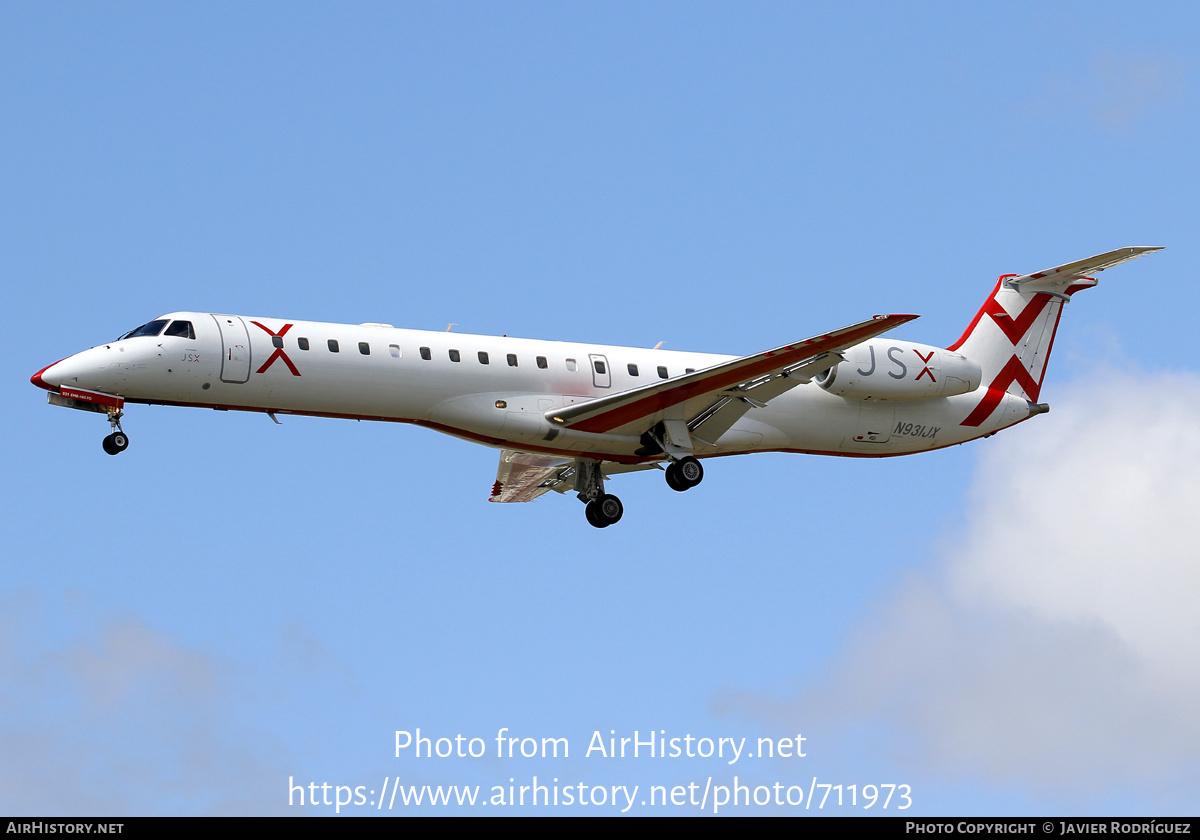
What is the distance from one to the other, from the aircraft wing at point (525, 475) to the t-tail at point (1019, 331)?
29.4 ft

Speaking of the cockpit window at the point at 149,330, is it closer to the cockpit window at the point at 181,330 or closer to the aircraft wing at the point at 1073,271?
the cockpit window at the point at 181,330

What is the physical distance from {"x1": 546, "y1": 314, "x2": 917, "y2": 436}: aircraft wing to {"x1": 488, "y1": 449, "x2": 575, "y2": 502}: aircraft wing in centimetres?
279

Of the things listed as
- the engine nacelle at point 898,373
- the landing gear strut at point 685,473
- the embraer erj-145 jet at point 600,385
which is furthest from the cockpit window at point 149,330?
the engine nacelle at point 898,373

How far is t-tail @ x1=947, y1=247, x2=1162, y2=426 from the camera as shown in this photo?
3569cm

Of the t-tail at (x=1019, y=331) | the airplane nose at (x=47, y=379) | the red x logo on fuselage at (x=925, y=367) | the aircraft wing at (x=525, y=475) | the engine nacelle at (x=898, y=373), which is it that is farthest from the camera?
the t-tail at (x=1019, y=331)

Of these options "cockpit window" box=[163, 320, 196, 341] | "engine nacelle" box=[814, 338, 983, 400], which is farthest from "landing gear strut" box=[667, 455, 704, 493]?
"cockpit window" box=[163, 320, 196, 341]

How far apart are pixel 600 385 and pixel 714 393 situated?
226 cm

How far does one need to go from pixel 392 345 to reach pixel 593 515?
588cm

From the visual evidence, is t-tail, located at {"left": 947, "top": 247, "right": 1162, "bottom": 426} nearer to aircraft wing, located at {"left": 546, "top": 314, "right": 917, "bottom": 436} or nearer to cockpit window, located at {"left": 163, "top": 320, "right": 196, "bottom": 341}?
aircraft wing, located at {"left": 546, "top": 314, "right": 917, "bottom": 436}

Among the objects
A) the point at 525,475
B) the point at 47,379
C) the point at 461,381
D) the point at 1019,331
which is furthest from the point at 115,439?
the point at 1019,331

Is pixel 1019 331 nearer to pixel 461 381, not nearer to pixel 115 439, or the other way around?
pixel 461 381

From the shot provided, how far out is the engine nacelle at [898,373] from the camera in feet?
109

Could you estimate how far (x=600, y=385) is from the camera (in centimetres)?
3209
